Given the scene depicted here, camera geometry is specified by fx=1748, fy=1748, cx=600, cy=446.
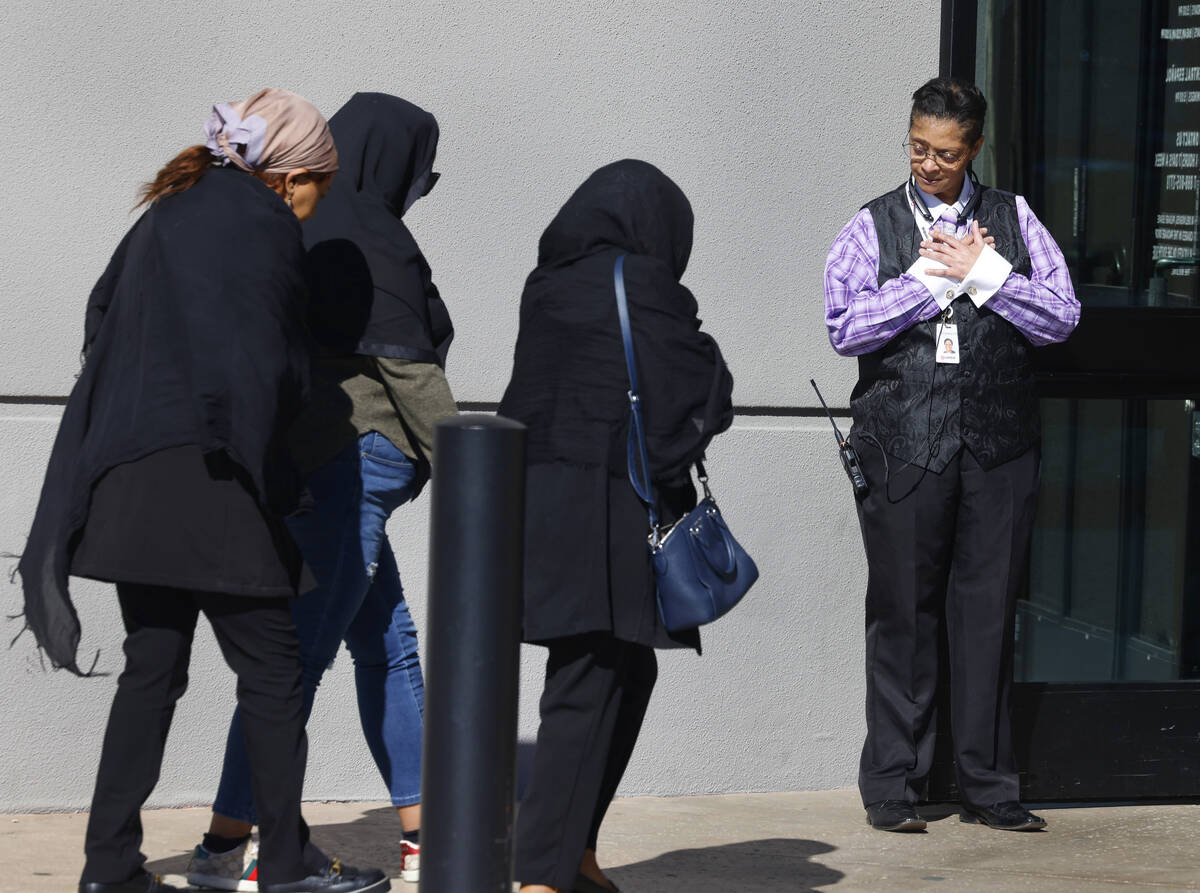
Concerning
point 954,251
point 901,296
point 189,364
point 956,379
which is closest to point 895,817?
point 956,379

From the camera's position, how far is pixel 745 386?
16.4 feet

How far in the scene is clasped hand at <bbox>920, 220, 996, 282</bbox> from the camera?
445 cm

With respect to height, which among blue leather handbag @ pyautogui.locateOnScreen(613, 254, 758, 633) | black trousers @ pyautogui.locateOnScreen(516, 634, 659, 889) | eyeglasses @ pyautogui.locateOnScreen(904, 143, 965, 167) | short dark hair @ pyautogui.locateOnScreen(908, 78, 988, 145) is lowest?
black trousers @ pyautogui.locateOnScreen(516, 634, 659, 889)

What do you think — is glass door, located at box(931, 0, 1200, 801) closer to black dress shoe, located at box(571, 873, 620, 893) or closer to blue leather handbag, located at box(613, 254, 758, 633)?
black dress shoe, located at box(571, 873, 620, 893)

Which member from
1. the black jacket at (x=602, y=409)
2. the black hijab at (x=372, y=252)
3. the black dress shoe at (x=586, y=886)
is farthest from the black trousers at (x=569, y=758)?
the black hijab at (x=372, y=252)

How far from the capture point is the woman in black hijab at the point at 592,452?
3375mm

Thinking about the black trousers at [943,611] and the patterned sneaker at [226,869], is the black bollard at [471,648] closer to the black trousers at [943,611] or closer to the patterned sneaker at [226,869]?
the patterned sneaker at [226,869]

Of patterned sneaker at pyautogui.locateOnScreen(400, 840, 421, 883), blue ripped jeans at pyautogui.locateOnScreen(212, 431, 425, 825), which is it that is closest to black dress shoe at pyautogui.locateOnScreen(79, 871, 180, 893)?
blue ripped jeans at pyautogui.locateOnScreen(212, 431, 425, 825)

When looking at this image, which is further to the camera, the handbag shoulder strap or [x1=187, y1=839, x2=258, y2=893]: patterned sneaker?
[x1=187, y1=839, x2=258, y2=893]: patterned sneaker

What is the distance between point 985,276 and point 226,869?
92.0 inches

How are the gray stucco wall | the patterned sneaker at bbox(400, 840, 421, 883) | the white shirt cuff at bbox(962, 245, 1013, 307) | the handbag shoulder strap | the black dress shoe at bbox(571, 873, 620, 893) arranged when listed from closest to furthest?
the handbag shoulder strap < the black dress shoe at bbox(571, 873, 620, 893) < the patterned sneaker at bbox(400, 840, 421, 883) < the white shirt cuff at bbox(962, 245, 1013, 307) < the gray stucco wall

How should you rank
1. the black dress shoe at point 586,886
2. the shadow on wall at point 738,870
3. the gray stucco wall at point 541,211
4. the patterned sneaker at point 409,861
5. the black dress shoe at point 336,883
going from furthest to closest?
1. the gray stucco wall at point 541,211
2. the shadow on wall at point 738,870
3. the patterned sneaker at point 409,861
4. the black dress shoe at point 586,886
5. the black dress shoe at point 336,883

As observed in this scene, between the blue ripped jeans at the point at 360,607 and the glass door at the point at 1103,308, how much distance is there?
1.74 meters

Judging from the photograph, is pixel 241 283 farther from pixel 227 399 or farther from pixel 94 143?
pixel 94 143
